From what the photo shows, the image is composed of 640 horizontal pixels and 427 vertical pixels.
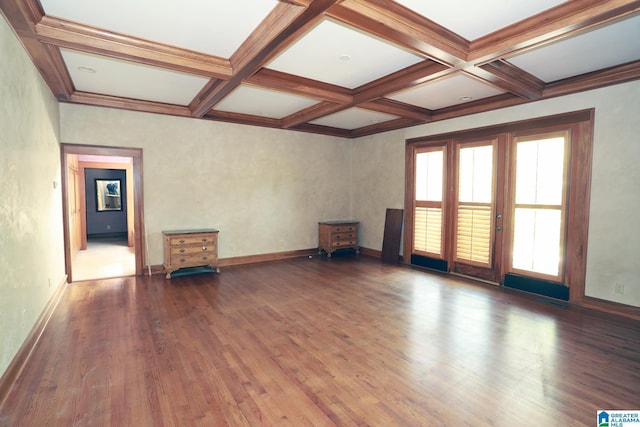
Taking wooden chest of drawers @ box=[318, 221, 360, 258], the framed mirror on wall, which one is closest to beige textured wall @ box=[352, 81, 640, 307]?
wooden chest of drawers @ box=[318, 221, 360, 258]

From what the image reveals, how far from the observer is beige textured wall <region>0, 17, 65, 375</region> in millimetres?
2365

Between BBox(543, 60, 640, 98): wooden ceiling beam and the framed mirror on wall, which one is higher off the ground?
BBox(543, 60, 640, 98): wooden ceiling beam

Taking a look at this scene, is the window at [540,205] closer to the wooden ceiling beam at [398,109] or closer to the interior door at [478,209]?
the interior door at [478,209]

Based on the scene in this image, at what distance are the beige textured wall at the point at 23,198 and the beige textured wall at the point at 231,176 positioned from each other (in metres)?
1.30

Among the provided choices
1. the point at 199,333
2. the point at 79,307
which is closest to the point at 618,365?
the point at 199,333

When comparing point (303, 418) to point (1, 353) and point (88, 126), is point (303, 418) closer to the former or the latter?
point (1, 353)

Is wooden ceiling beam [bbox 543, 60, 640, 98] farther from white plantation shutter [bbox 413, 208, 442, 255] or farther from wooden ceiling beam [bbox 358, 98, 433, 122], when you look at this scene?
white plantation shutter [bbox 413, 208, 442, 255]

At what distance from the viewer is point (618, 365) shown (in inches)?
105

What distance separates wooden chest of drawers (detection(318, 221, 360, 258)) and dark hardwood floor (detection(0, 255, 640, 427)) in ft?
8.26

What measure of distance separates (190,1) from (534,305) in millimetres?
4918

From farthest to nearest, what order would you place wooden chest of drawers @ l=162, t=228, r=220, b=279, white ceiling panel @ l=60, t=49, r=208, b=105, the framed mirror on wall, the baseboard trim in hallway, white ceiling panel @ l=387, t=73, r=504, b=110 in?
the framed mirror on wall
wooden chest of drawers @ l=162, t=228, r=220, b=279
white ceiling panel @ l=387, t=73, r=504, b=110
white ceiling panel @ l=60, t=49, r=208, b=105
the baseboard trim in hallway

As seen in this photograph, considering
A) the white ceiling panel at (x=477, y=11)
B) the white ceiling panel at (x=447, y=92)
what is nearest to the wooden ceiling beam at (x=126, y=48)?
the white ceiling panel at (x=477, y=11)

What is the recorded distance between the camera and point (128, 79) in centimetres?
416

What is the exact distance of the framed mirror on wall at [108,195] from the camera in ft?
33.3
